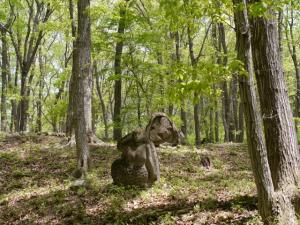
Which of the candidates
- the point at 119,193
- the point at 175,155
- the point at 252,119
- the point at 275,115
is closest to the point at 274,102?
the point at 275,115

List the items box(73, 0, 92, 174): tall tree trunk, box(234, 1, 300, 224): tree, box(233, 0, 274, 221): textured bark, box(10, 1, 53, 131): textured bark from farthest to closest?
box(10, 1, 53, 131): textured bark
box(73, 0, 92, 174): tall tree trunk
box(234, 1, 300, 224): tree
box(233, 0, 274, 221): textured bark

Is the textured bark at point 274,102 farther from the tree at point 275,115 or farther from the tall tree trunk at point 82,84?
the tall tree trunk at point 82,84

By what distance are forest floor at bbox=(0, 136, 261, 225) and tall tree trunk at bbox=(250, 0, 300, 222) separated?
1078mm

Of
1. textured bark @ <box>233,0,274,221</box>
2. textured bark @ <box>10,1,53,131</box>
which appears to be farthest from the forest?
textured bark @ <box>10,1,53,131</box>

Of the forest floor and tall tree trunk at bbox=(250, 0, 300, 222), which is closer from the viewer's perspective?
tall tree trunk at bbox=(250, 0, 300, 222)

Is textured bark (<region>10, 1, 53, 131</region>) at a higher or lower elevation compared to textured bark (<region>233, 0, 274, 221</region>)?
higher

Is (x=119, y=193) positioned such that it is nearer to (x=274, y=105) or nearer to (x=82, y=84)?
(x=82, y=84)

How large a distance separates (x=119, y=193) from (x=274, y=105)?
16.7 feet

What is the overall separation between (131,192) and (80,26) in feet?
19.7

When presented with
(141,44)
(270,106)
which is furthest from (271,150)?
(141,44)

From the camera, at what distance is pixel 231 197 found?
27.0ft

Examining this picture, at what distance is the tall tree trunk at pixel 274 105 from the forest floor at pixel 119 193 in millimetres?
1078

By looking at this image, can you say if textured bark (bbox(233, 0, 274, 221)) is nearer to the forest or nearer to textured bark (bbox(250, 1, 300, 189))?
the forest

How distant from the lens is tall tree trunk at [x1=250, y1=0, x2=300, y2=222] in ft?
20.8
